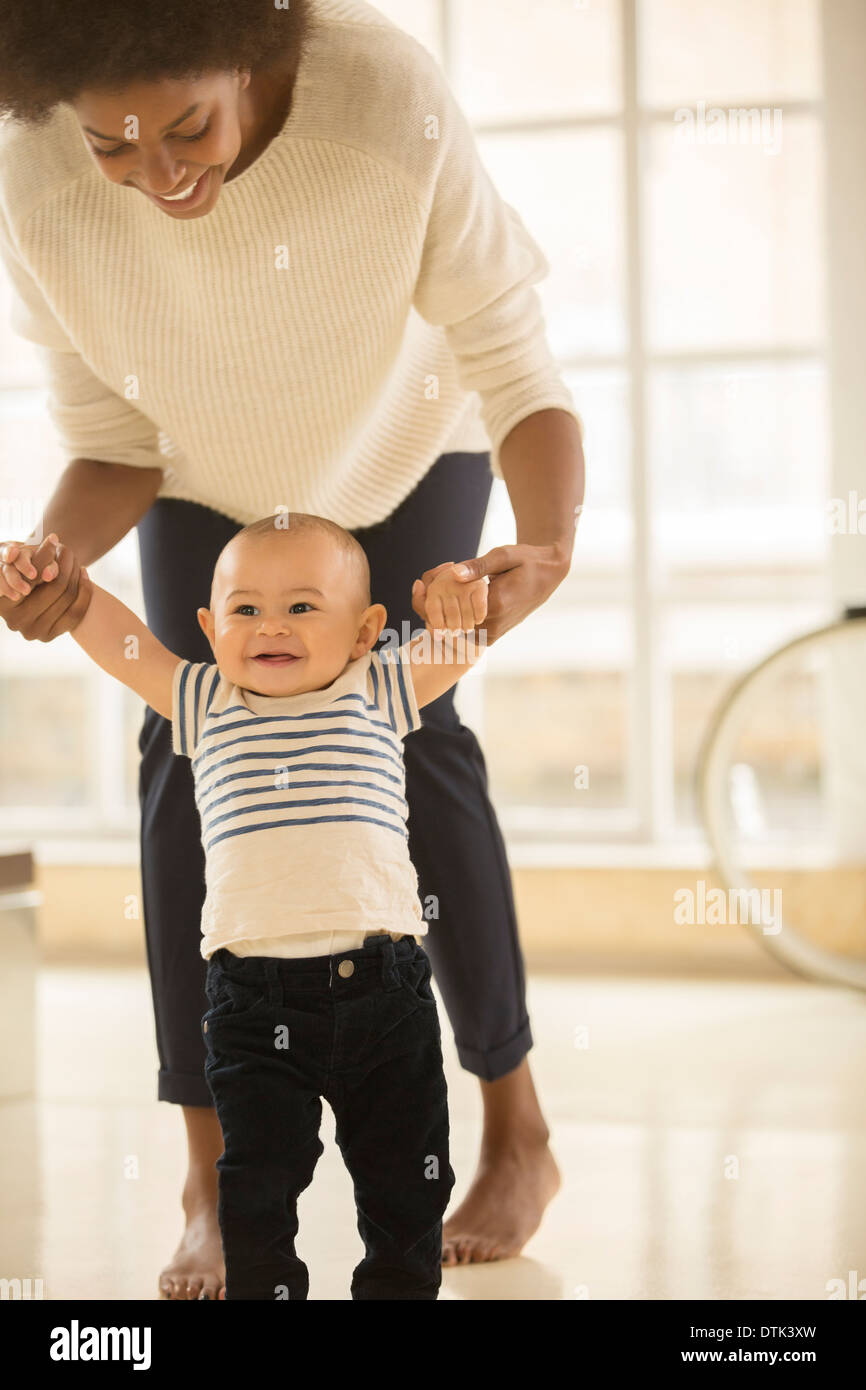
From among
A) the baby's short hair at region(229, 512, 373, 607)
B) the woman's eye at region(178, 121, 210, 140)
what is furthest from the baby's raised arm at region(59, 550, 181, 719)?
the woman's eye at region(178, 121, 210, 140)

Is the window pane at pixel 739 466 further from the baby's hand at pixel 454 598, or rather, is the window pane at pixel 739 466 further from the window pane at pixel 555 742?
the baby's hand at pixel 454 598

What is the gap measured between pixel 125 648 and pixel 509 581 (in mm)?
293

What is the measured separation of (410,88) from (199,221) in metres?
0.20

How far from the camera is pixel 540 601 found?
1023 mm

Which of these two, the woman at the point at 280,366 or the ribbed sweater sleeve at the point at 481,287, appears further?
the ribbed sweater sleeve at the point at 481,287

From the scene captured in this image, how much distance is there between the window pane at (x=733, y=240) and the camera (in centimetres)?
267

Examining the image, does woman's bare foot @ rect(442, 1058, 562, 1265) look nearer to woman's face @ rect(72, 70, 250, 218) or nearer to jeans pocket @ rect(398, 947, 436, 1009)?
jeans pocket @ rect(398, 947, 436, 1009)

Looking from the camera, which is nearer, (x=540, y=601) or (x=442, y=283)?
(x=540, y=601)

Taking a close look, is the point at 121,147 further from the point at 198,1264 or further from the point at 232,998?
the point at 198,1264

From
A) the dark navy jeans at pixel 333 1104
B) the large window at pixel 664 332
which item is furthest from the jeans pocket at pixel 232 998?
the large window at pixel 664 332

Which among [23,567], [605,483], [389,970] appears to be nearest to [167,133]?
[23,567]
